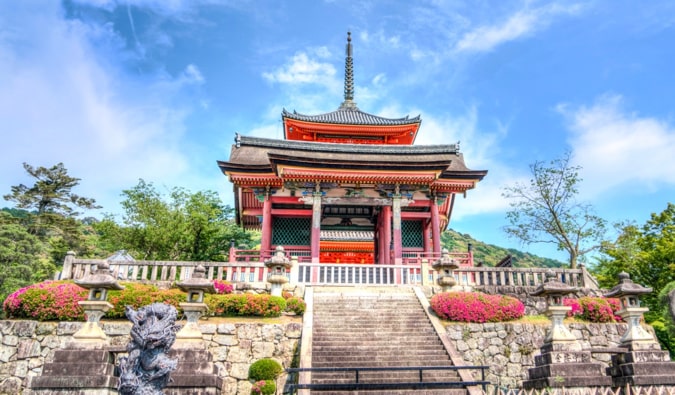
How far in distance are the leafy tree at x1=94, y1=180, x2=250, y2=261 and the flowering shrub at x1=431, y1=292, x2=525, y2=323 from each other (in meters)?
12.9

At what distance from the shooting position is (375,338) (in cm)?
1055

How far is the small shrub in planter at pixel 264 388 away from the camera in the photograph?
9273mm

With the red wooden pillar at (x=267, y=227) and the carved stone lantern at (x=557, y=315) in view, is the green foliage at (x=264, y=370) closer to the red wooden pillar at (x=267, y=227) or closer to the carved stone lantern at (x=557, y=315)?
the carved stone lantern at (x=557, y=315)

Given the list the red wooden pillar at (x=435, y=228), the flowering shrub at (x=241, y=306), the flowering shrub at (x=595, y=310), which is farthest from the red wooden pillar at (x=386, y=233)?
the flowering shrub at (x=241, y=306)

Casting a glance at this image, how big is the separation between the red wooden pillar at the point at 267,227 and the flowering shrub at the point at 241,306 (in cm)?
687

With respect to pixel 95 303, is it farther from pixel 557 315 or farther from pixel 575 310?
pixel 575 310

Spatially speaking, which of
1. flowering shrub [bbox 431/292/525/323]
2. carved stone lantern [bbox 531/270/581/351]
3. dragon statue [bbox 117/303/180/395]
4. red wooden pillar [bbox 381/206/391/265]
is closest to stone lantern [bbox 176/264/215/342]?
dragon statue [bbox 117/303/180/395]

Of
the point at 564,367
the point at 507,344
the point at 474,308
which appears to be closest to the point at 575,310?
the point at 507,344

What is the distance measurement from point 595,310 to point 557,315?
13.2 feet

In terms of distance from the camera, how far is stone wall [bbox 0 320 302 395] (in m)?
9.87

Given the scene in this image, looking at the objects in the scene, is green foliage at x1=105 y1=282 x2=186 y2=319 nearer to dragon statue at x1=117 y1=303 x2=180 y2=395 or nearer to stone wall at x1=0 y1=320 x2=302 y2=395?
stone wall at x1=0 y1=320 x2=302 y2=395

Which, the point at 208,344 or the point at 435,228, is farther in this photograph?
the point at 435,228

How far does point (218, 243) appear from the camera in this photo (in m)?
21.9

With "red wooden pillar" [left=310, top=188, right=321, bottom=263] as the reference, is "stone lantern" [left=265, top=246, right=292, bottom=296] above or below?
below
